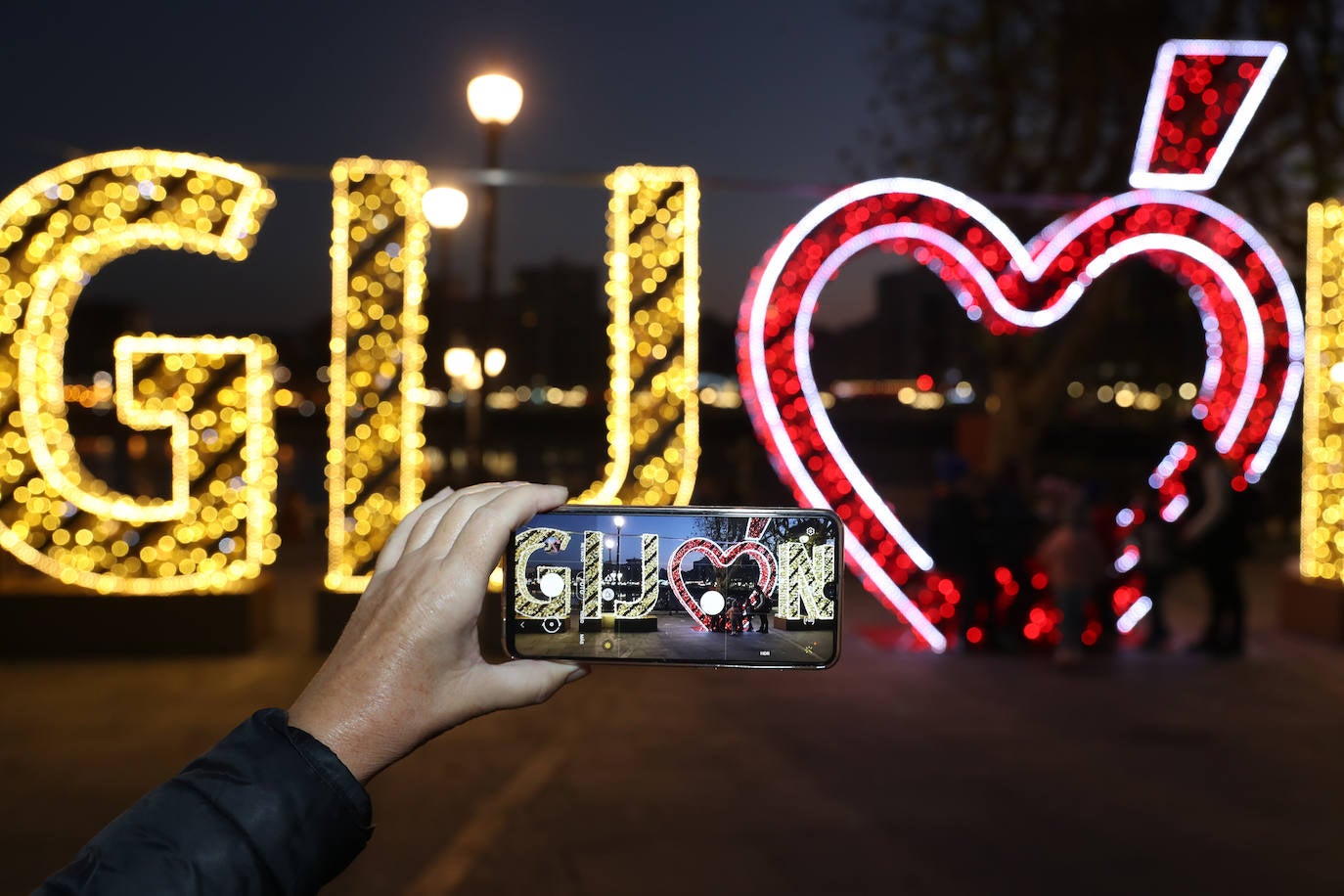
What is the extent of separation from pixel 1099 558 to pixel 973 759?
9.91 feet

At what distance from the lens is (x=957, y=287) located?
7844 millimetres

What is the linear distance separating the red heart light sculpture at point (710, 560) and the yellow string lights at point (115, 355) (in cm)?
689

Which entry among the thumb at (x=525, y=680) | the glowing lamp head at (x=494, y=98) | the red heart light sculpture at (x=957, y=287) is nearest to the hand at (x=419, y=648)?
the thumb at (x=525, y=680)

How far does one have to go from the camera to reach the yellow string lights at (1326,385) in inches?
363

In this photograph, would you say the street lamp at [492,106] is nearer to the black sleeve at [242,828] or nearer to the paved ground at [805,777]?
the paved ground at [805,777]

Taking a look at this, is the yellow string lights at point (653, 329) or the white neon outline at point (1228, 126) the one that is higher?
the white neon outline at point (1228, 126)

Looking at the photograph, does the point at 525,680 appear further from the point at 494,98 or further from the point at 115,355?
the point at 494,98

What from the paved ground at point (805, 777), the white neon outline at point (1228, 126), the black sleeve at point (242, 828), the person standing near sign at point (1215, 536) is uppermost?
the white neon outline at point (1228, 126)

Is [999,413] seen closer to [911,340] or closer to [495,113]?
[495,113]

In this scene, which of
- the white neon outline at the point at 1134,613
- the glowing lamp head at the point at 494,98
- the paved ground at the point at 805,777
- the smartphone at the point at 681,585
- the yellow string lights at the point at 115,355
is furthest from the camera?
the glowing lamp head at the point at 494,98

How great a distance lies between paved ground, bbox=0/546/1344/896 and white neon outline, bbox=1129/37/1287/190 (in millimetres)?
3739

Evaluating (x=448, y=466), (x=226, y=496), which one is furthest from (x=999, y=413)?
(x=226, y=496)

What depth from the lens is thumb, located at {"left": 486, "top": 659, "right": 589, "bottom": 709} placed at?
1520mm

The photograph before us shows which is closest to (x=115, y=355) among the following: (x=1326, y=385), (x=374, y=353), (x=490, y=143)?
(x=374, y=353)
